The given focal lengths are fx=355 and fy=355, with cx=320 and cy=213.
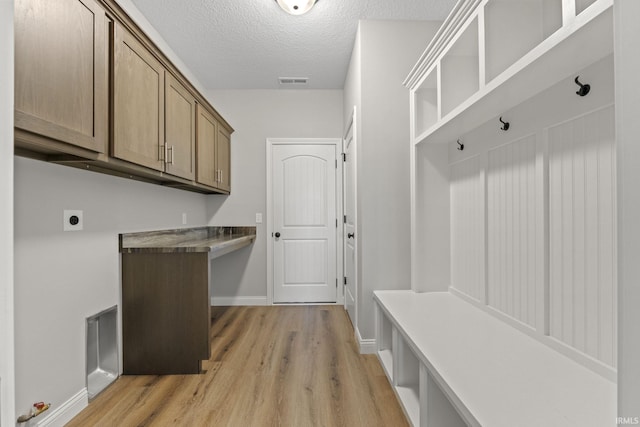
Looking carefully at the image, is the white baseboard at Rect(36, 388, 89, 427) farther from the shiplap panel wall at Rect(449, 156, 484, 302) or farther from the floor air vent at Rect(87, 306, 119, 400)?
the shiplap panel wall at Rect(449, 156, 484, 302)

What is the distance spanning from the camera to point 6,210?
2.34 feet

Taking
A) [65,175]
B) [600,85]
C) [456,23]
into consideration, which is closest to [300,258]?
[65,175]

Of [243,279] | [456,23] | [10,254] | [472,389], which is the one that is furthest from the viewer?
[243,279]

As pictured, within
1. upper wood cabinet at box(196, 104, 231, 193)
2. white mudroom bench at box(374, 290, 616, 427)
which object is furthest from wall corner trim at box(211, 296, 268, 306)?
white mudroom bench at box(374, 290, 616, 427)

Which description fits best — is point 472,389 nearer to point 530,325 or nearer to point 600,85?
point 530,325

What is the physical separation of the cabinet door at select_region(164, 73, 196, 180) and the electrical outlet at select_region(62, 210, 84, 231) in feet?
2.18

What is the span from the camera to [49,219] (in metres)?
1.72

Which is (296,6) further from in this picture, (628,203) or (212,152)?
(628,203)

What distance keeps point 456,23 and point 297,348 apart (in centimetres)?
243

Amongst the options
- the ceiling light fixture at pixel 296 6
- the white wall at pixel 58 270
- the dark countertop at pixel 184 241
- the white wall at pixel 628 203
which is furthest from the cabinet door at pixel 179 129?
the white wall at pixel 628 203

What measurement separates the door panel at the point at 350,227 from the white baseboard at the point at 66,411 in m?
2.06

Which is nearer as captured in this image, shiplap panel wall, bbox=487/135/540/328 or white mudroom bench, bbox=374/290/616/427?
white mudroom bench, bbox=374/290/616/427

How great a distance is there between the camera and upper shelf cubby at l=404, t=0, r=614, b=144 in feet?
3.20

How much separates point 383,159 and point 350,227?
101cm
